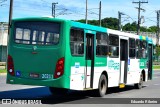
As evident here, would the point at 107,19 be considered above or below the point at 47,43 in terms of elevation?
above

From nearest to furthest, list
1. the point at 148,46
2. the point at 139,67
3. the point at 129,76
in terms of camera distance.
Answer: the point at 129,76 → the point at 139,67 → the point at 148,46

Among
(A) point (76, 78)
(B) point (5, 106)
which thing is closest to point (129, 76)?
(A) point (76, 78)

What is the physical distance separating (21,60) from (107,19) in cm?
12121

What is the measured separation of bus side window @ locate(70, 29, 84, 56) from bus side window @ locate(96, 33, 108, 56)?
54.7 inches

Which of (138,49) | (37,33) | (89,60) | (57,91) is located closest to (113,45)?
(89,60)

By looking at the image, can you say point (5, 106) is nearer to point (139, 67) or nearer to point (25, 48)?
point (25, 48)

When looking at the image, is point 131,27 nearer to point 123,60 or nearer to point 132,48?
point 132,48

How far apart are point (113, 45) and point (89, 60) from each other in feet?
8.14

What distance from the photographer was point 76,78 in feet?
47.5

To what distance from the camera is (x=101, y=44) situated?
1656cm

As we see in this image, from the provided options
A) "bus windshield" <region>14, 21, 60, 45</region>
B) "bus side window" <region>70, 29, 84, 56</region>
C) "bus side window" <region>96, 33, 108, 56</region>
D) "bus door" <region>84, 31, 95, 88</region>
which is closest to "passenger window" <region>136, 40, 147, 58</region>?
"bus side window" <region>96, 33, 108, 56</region>

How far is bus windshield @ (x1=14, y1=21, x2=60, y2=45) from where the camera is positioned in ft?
46.3

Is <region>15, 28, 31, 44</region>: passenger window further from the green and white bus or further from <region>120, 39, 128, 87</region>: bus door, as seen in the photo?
<region>120, 39, 128, 87</region>: bus door

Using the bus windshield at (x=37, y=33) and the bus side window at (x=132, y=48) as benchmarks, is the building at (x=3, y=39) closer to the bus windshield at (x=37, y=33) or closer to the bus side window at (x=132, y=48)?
the bus side window at (x=132, y=48)
